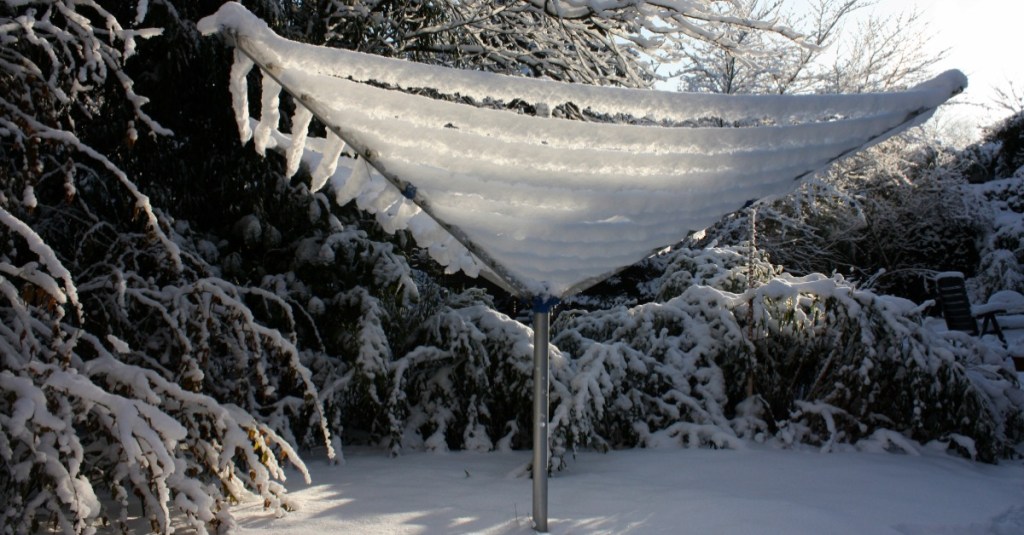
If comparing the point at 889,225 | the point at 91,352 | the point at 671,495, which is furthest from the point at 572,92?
the point at 889,225

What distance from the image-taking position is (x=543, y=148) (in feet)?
6.23

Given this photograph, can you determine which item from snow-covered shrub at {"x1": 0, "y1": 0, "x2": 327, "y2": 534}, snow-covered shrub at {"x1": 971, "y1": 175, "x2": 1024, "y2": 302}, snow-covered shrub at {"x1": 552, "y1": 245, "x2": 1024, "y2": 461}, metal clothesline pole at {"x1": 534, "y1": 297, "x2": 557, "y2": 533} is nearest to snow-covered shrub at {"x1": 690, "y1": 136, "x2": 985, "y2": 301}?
snow-covered shrub at {"x1": 971, "y1": 175, "x2": 1024, "y2": 302}

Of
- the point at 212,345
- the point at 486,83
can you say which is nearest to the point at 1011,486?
the point at 486,83

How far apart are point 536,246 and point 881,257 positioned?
13.0 m

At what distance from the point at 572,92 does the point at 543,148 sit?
0.16m

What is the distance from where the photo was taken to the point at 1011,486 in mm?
3693

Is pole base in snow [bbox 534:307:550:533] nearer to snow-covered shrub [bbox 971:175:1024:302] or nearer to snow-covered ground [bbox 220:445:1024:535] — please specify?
snow-covered ground [bbox 220:445:1024:535]

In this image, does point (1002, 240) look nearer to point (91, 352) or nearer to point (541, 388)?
point (541, 388)

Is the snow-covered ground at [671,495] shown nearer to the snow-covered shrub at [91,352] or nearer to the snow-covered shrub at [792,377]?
the snow-covered shrub at [792,377]

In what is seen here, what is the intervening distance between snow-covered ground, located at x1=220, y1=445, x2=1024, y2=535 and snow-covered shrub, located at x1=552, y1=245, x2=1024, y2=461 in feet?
0.67

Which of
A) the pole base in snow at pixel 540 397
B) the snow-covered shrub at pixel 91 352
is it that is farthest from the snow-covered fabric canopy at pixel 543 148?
the snow-covered shrub at pixel 91 352

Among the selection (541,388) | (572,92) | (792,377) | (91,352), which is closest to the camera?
(572,92)

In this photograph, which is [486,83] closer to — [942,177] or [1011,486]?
[1011,486]

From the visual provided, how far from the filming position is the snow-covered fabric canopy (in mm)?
1702
